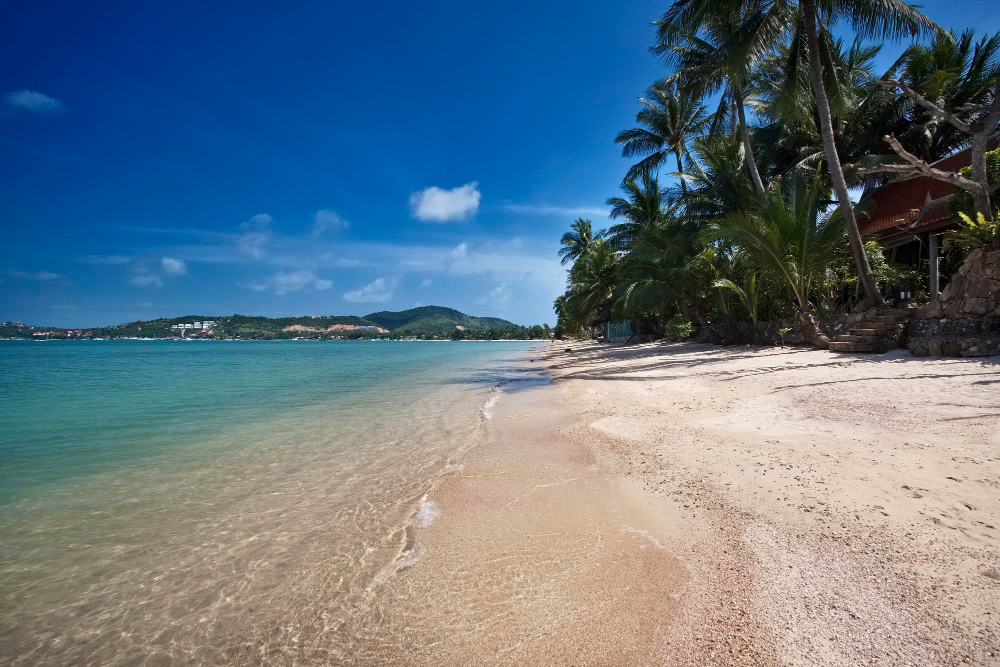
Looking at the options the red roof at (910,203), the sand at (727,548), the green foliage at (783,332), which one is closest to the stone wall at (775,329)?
the green foliage at (783,332)

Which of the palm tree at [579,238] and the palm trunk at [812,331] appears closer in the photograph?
the palm trunk at [812,331]

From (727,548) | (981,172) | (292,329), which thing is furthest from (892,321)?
(292,329)

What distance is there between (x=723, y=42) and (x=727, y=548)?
54.7 ft

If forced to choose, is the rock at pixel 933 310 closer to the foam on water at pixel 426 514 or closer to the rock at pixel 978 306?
the rock at pixel 978 306

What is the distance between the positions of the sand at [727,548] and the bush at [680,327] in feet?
52.4

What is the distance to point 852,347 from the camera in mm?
9102

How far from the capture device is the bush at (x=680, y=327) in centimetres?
2011

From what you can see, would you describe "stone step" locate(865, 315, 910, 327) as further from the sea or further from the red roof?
the sea

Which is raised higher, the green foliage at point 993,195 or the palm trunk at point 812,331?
the green foliage at point 993,195

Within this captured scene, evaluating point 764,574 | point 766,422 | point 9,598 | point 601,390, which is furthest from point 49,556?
point 601,390

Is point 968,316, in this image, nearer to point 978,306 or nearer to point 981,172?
point 978,306

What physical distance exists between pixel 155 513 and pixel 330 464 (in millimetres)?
1565

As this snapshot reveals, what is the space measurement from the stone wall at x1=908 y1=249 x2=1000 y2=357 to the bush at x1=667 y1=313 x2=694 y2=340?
476 inches

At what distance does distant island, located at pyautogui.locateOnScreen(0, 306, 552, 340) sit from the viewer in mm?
108163
